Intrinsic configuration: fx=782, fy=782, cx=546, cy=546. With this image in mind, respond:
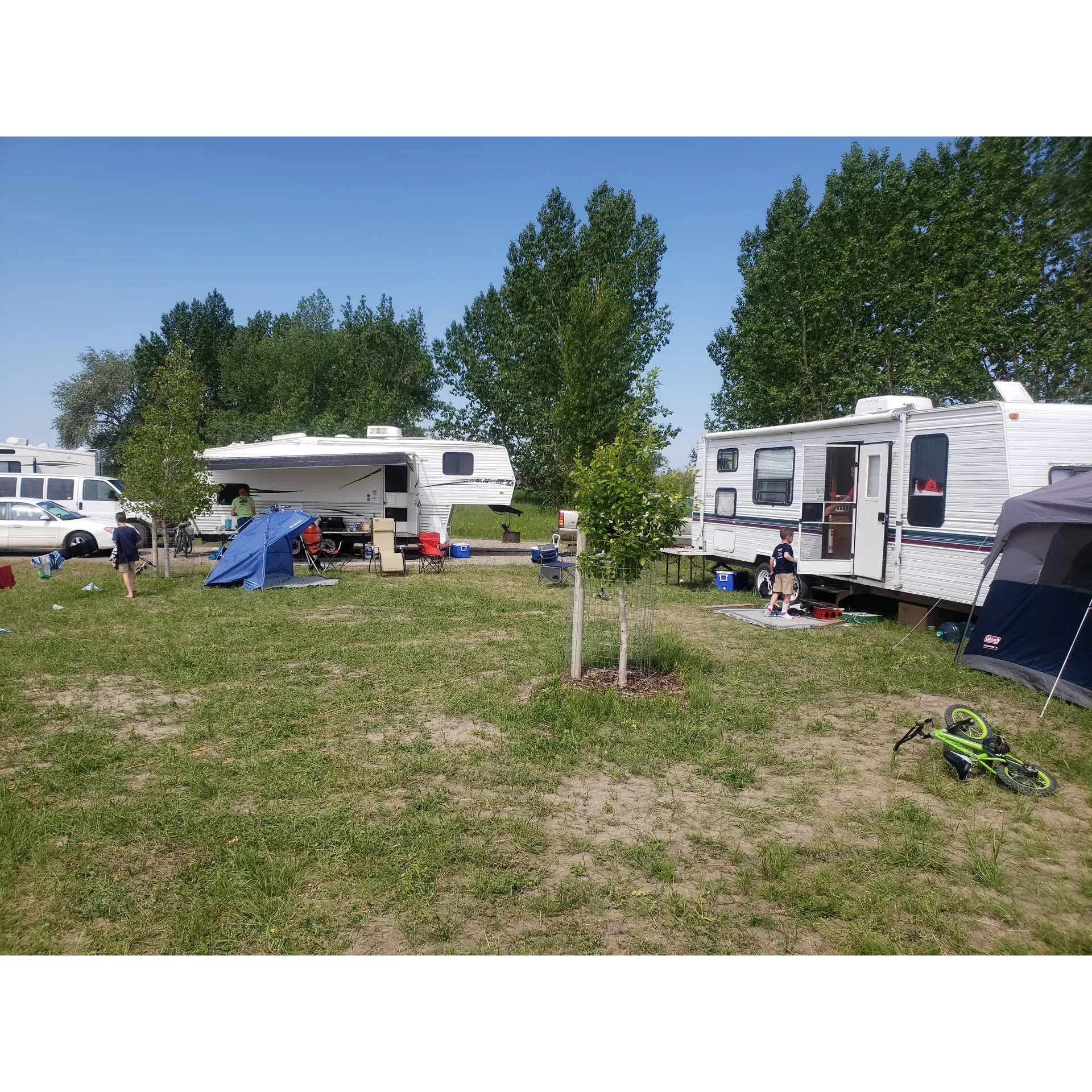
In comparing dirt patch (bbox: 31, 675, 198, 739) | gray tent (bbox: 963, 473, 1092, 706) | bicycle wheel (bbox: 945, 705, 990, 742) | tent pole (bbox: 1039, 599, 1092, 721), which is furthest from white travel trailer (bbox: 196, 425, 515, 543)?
bicycle wheel (bbox: 945, 705, 990, 742)

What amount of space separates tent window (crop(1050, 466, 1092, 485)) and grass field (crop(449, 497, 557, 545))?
1596cm

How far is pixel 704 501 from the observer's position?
48.4ft

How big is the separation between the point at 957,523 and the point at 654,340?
23946 mm

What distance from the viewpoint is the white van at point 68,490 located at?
18.4m

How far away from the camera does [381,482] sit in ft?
57.0

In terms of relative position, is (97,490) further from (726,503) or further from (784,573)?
(784,573)

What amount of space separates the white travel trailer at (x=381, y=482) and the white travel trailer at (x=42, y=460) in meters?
4.90

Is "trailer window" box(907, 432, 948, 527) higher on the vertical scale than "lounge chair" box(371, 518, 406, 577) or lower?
higher

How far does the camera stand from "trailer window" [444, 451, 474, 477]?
17.9 m

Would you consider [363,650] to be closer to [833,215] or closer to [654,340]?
[833,215]

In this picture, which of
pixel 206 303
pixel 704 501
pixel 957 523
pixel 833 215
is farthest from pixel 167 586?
pixel 206 303

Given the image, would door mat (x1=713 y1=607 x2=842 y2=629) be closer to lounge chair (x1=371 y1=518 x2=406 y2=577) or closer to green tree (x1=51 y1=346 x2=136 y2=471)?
lounge chair (x1=371 y1=518 x2=406 y2=577)

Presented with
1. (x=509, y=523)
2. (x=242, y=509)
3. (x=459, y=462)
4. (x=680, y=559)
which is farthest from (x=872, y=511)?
(x=509, y=523)

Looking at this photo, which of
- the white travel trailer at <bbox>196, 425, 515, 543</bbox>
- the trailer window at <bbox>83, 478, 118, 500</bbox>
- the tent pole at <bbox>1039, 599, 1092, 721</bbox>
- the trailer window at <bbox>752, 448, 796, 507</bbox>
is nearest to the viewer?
the tent pole at <bbox>1039, 599, 1092, 721</bbox>
